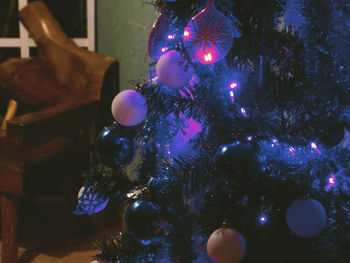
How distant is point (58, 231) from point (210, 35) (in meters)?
1.52

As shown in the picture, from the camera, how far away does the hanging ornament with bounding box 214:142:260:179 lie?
70 cm

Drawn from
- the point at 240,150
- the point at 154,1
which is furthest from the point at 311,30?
the point at 154,1

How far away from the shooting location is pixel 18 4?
2359mm

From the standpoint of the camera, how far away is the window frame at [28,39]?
2.33 m

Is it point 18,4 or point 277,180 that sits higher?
point 18,4

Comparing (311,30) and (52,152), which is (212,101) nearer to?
(311,30)

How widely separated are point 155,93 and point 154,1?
293 mm

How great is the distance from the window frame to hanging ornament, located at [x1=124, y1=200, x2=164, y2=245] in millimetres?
1673

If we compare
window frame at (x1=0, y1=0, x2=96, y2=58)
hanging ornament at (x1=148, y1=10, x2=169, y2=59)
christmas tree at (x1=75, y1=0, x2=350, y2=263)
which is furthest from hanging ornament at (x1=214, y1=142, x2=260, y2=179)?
window frame at (x1=0, y1=0, x2=96, y2=58)

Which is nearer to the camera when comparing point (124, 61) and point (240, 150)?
point (240, 150)

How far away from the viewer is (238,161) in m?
0.70

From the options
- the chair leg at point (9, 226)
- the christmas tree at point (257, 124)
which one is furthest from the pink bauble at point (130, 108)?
the chair leg at point (9, 226)

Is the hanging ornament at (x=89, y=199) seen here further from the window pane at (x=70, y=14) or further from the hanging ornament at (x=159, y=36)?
the window pane at (x=70, y=14)

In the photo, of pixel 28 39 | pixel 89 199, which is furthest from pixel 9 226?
pixel 28 39
